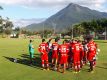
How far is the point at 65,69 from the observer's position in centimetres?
2053

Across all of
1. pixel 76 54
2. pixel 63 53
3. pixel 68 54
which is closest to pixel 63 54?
pixel 63 53

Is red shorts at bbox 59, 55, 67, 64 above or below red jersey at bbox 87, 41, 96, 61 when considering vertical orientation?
below

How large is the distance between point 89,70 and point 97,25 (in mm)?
142072

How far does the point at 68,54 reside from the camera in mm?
20375

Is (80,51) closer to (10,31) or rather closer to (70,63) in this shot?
(70,63)

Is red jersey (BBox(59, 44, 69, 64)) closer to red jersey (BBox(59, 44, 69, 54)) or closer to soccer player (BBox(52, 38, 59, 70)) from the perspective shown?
red jersey (BBox(59, 44, 69, 54))

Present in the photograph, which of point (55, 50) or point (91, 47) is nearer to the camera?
point (91, 47)

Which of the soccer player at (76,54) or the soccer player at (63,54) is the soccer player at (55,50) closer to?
the soccer player at (63,54)

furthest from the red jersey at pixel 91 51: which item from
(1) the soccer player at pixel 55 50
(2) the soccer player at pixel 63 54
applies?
(1) the soccer player at pixel 55 50

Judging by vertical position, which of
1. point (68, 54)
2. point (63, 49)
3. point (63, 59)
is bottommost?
point (63, 59)

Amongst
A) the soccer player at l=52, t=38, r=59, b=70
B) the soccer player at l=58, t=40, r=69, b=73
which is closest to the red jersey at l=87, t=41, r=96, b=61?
the soccer player at l=58, t=40, r=69, b=73

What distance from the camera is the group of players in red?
64.3ft

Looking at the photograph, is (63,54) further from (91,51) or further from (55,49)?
(91,51)

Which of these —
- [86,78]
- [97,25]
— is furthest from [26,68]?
[97,25]
